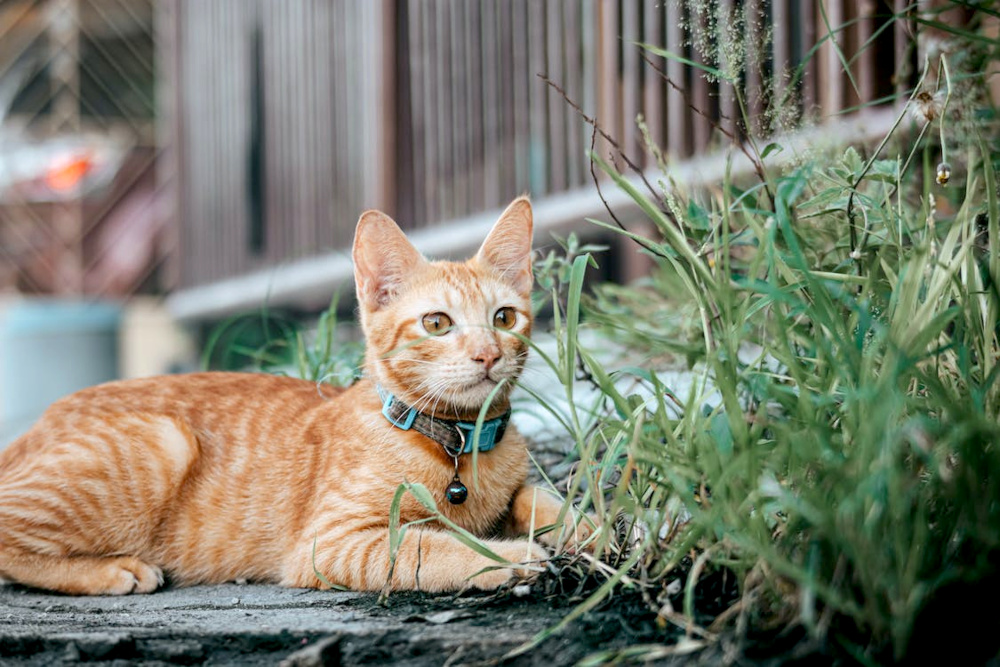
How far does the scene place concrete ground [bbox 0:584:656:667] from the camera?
4.44 feet

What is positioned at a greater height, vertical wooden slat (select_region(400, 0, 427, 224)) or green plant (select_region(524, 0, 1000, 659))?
vertical wooden slat (select_region(400, 0, 427, 224))

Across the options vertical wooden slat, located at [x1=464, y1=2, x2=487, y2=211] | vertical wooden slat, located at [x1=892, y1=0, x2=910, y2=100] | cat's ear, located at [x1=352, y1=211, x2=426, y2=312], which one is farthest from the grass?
vertical wooden slat, located at [x1=464, y1=2, x2=487, y2=211]

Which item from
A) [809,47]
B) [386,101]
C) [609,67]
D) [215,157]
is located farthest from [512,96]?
[215,157]

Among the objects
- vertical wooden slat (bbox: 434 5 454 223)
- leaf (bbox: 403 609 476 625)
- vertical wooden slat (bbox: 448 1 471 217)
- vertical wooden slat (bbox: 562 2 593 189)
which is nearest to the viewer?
leaf (bbox: 403 609 476 625)

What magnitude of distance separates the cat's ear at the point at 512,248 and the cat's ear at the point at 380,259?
164 millimetres

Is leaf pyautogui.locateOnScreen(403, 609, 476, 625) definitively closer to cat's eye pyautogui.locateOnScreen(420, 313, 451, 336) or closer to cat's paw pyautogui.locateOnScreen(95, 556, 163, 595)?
Answer: cat's eye pyautogui.locateOnScreen(420, 313, 451, 336)

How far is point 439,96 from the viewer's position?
4398 millimetres

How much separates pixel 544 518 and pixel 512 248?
2.04 feet

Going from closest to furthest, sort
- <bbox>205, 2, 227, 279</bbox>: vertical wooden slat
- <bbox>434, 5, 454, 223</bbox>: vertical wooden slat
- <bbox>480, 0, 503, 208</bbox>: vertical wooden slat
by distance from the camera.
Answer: <bbox>480, 0, 503, 208</bbox>: vertical wooden slat < <bbox>434, 5, 454, 223</bbox>: vertical wooden slat < <bbox>205, 2, 227, 279</bbox>: vertical wooden slat

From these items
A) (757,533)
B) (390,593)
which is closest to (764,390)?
(757,533)

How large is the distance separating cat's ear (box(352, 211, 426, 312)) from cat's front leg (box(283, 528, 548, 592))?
0.55 meters

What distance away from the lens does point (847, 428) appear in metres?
1.40

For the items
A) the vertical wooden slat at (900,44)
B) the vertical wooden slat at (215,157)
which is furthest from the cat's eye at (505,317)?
the vertical wooden slat at (215,157)

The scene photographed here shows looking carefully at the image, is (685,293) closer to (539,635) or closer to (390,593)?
(390,593)
